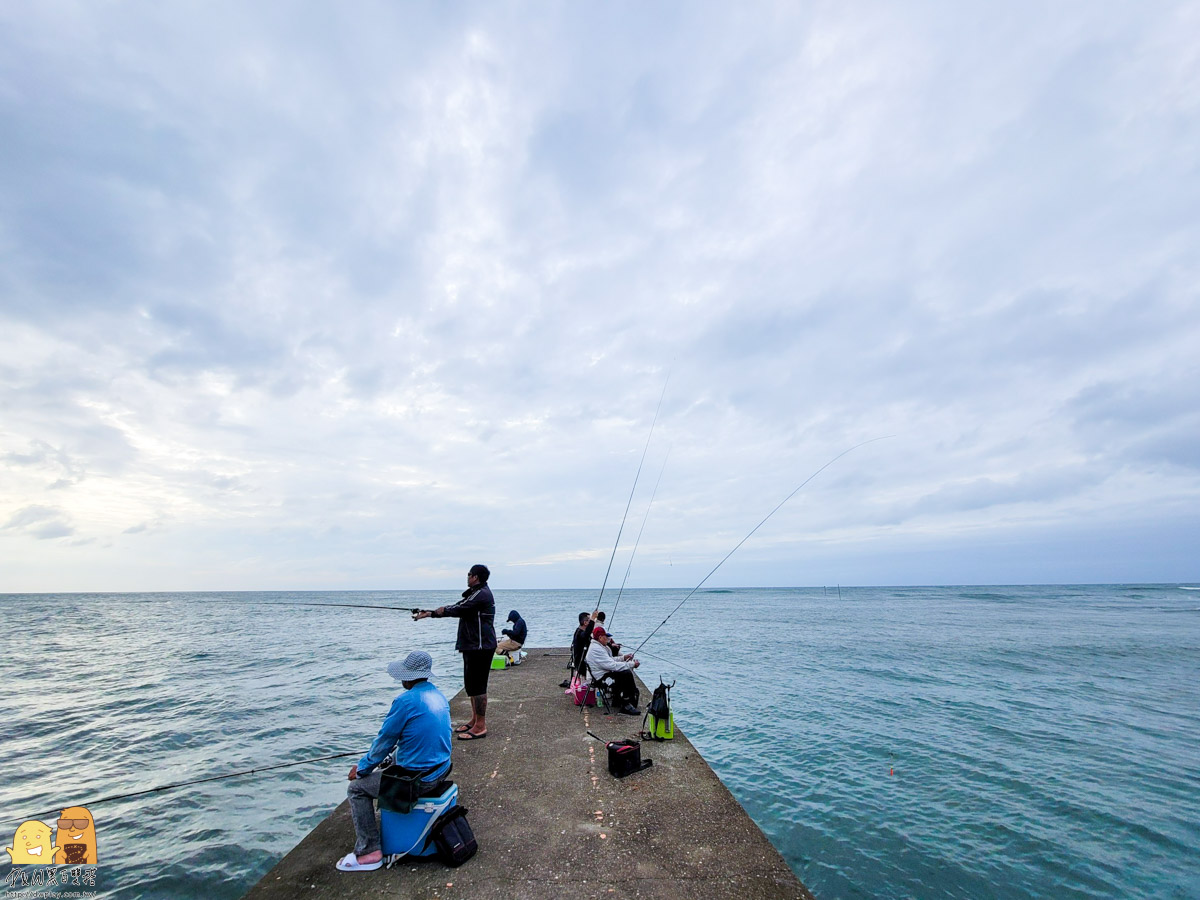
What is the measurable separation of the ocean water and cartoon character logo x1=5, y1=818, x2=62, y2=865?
168mm

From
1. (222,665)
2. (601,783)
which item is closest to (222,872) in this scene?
(601,783)

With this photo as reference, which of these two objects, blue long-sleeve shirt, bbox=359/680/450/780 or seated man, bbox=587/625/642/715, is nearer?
blue long-sleeve shirt, bbox=359/680/450/780

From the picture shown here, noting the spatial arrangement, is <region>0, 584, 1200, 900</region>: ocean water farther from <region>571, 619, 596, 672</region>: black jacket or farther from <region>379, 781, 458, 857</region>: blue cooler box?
<region>379, 781, 458, 857</region>: blue cooler box

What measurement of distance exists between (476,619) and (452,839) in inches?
96.6

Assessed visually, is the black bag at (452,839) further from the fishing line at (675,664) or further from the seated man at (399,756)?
the fishing line at (675,664)

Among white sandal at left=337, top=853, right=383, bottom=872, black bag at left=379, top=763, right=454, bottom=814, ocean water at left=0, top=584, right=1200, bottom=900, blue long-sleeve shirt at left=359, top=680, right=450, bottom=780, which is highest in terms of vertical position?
blue long-sleeve shirt at left=359, top=680, right=450, bottom=780

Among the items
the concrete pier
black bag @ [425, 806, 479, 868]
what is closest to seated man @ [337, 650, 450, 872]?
the concrete pier

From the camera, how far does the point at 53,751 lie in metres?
9.21

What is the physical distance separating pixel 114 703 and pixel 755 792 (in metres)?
15.1

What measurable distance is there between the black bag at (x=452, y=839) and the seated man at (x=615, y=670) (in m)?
3.90

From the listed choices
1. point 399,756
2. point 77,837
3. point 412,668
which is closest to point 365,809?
point 399,756

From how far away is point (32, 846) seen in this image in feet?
19.4

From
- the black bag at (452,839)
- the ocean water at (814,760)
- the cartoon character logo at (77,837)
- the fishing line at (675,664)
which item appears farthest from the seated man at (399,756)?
the fishing line at (675,664)

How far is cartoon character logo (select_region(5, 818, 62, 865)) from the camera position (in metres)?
5.65
